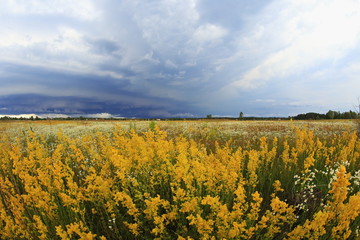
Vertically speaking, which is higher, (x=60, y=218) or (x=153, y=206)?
(x=153, y=206)

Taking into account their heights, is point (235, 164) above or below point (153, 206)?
above

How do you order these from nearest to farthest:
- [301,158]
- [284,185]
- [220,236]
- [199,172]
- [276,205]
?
[276,205], [220,236], [199,172], [284,185], [301,158]

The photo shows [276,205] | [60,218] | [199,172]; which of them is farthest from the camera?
[60,218]

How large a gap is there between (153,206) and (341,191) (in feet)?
6.36

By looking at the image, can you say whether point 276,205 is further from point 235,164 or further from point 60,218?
point 60,218

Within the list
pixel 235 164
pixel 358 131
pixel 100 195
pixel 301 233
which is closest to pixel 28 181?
pixel 100 195

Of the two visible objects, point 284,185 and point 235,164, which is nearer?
point 235,164

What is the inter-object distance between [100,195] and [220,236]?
174cm

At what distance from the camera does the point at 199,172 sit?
2652 millimetres

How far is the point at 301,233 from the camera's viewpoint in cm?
198

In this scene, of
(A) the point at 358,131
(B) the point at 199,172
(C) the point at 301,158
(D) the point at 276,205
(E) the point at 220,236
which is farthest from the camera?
(A) the point at 358,131

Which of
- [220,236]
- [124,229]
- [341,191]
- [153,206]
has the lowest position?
[124,229]

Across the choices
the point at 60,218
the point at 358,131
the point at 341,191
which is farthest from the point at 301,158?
the point at 358,131

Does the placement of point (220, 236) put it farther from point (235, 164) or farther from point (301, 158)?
point (301, 158)
